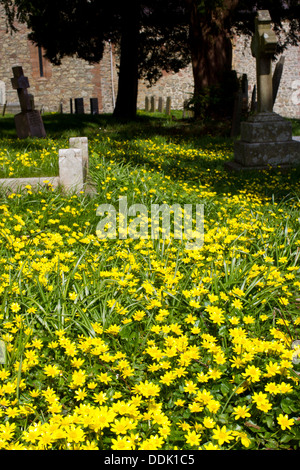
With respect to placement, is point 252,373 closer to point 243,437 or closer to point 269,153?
point 243,437

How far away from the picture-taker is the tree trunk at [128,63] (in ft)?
41.5

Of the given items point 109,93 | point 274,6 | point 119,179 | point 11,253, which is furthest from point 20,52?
point 11,253

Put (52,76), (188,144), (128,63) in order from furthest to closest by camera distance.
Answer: (52,76), (128,63), (188,144)

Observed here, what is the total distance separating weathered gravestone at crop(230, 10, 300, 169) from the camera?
7.12 metres

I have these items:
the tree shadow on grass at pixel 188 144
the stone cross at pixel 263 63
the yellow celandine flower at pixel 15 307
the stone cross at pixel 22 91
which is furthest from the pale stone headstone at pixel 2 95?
the yellow celandine flower at pixel 15 307

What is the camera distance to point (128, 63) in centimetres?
1335

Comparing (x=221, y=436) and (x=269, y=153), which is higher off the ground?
(x=269, y=153)

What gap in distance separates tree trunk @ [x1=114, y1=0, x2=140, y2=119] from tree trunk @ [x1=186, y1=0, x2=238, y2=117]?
83.1 inches

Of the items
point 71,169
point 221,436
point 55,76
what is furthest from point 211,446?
Answer: point 55,76

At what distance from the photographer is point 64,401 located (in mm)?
1927

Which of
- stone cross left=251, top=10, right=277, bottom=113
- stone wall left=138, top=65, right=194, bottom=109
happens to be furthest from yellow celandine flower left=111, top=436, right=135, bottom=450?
stone wall left=138, top=65, right=194, bottom=109

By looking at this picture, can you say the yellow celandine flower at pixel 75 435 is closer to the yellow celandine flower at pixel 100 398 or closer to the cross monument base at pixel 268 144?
the yellow celandine flower at pixel 100 398

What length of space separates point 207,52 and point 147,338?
10975 mm
